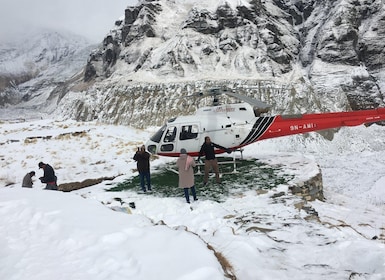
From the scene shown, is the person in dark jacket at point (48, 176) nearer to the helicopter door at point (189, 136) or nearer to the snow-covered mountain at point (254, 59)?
the helicopter door at point (189, 136)

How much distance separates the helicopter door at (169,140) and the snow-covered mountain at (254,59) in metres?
30.0

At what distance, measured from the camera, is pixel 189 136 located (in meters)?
13.1

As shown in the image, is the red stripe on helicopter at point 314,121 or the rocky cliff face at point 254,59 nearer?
the red stripe on helicopter at point 314,121

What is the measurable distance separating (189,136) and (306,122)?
533 cm

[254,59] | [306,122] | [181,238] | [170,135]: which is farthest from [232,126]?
[254,59]

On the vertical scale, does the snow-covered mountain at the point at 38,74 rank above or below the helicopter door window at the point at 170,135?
above

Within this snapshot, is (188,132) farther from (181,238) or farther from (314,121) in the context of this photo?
(181,238)

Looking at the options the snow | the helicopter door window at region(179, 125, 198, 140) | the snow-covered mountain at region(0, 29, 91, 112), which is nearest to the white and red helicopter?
the helicopter door window at region(179, 125, 198, 140)

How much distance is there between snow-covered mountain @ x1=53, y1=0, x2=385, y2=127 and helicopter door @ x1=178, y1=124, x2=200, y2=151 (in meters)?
30.1

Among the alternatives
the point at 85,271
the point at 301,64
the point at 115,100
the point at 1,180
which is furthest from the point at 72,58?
the point at 85,271

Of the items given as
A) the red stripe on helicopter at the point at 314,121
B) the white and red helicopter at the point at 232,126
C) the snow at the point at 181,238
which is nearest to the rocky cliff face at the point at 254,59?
the red stripe on helicopter at the point at 314,121

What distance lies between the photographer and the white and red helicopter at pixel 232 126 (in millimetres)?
13094

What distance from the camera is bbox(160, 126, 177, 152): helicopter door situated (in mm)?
13078

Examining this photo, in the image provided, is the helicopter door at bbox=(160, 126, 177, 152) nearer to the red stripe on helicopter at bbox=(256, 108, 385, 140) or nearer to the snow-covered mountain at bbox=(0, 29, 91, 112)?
the red stripe on helicopter at bbox=(256, 108, 385, 140)
